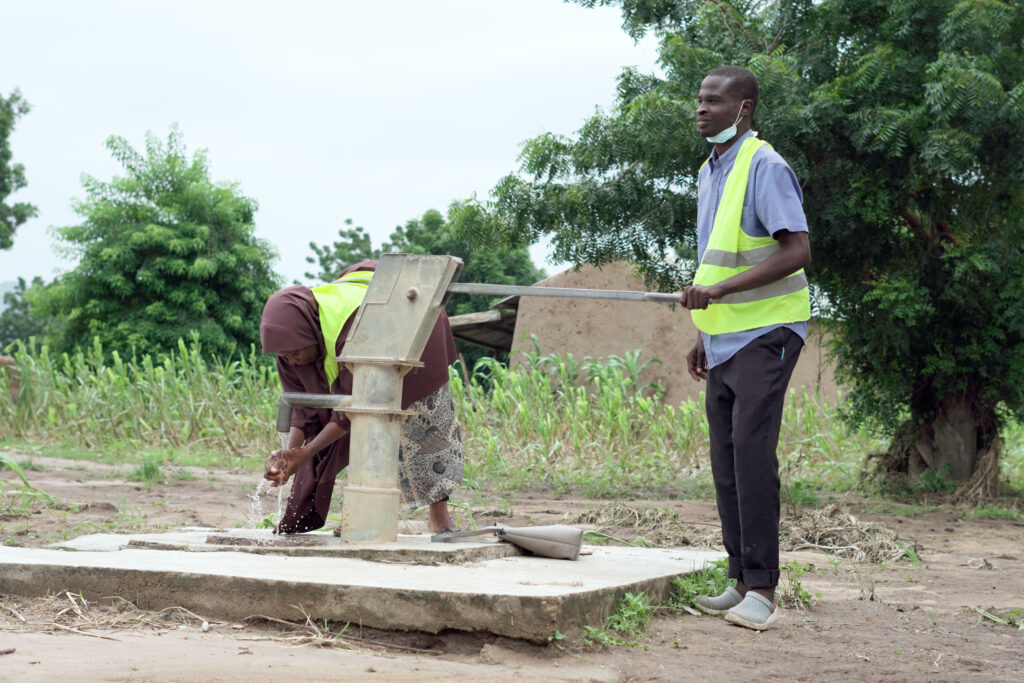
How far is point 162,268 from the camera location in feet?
62.0

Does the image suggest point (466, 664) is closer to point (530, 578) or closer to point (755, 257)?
point (530, 578)

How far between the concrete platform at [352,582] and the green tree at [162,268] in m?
15.5

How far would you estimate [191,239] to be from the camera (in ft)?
62.8

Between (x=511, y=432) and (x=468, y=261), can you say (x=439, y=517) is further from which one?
(x=468, y=261)

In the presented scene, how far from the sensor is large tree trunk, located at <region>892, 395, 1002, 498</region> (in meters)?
7.02

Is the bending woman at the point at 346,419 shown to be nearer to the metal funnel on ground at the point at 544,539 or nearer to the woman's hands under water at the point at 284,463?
the woman's hands under water at the point at 284,463

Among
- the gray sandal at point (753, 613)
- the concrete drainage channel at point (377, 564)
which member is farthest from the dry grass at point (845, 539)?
the gray sandal at point (753, 613)

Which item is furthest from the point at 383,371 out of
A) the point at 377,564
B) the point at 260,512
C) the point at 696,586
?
the point at 260,512

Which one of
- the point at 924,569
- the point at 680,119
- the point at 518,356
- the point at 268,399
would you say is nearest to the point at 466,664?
the point at 924,569

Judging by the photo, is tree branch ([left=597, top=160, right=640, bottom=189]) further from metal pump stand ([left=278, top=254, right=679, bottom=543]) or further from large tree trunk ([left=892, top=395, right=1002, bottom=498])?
metal pump stand ([left=278, top=254, right=679, bottom=543])

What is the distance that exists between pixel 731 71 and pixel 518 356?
10146mm

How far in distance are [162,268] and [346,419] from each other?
1634 cm

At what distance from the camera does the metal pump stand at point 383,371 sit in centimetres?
348

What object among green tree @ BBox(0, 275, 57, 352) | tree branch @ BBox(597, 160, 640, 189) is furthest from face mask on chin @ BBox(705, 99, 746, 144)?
green tree @ BBox(0, 275, 57, 352)
